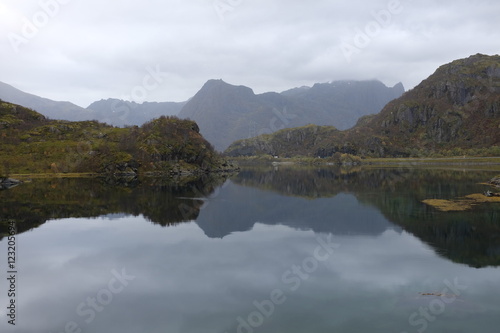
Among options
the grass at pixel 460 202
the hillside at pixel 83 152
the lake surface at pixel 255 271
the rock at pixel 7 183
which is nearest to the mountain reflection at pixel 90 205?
the lake surface at pixel 255 271

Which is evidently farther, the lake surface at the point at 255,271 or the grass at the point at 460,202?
the grass at the point at 460,202

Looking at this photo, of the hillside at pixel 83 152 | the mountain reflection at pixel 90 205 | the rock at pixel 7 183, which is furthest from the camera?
the hillside at pixel 83 152

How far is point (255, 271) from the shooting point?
31781 millimetres

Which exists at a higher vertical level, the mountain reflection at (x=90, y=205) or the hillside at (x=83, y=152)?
the hillside at (x=83, y=152)

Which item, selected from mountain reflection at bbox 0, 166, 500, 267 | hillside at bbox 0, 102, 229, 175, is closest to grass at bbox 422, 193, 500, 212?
mountain reflection at bbox 0, 166, 500, 267

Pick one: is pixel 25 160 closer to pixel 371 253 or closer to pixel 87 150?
pixel 87 150

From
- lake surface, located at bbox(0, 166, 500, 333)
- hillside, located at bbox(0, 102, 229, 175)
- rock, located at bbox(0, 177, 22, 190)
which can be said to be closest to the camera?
lake surface, located at bbox(0, 166, 500, 333)

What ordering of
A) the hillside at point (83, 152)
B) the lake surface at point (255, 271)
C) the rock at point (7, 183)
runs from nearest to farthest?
1. the lake surface at point (255, 271)
2. the rock at point (7, 183)
3. the hillside at point (83, 152)

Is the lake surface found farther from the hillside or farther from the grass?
the hillside

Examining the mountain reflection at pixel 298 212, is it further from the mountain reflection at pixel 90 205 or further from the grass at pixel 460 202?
the grass at pixel 460 202

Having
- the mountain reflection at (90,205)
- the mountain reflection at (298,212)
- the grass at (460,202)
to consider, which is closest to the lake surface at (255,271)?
the mountain reflection at (298,212)

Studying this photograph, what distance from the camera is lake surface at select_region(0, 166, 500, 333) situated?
73.1ft

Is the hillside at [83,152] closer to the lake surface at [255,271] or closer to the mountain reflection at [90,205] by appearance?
the mountain reflection at [90,205]

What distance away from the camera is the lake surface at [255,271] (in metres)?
22.3
